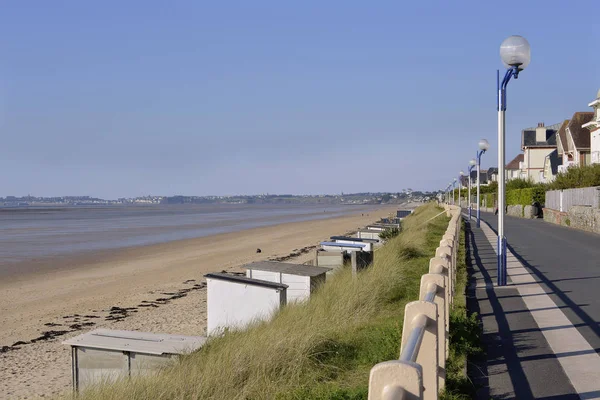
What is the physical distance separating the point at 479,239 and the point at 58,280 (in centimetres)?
1605

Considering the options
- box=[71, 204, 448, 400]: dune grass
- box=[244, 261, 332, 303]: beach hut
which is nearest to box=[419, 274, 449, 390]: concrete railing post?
box=[71, 204, 448, 400]: dune grass

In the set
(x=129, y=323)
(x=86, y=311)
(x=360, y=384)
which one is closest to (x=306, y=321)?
(x=360, y=384)

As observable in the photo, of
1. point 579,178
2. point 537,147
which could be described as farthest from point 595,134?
point 537,147

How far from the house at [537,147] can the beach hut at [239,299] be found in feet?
235

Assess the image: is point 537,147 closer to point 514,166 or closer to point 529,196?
point 514,166

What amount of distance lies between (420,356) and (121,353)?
437 cm

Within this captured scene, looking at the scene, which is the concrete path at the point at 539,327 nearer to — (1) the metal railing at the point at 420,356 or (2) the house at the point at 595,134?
(1) the metal railing at the point at 420,356

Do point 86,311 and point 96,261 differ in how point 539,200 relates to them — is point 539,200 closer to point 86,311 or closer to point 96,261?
point 96,261

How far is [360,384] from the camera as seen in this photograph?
19.8ft

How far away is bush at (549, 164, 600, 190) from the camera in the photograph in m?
34.9

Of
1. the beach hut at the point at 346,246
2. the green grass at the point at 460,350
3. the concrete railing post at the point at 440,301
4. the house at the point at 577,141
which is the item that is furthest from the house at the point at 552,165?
the concrete railing post at the point at 440,301

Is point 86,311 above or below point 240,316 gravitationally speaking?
below

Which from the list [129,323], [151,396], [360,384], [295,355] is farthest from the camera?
[129,323]

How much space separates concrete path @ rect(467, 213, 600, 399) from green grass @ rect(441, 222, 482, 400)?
5.4 inches
